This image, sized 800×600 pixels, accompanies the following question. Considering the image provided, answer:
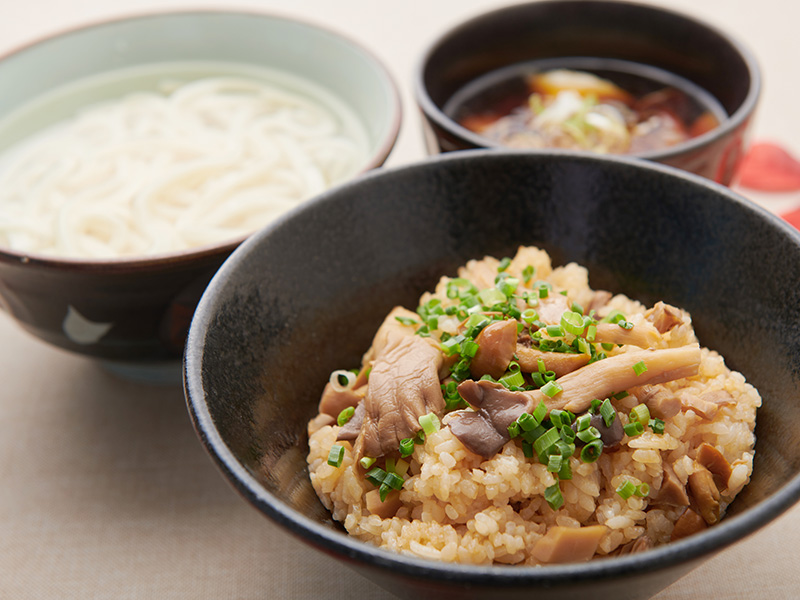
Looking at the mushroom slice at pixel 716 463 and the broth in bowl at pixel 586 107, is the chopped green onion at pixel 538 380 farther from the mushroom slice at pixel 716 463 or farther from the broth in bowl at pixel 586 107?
the broth in bowl at pixel 586 107

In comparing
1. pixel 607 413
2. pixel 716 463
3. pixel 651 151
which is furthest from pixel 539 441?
pixel 651 151

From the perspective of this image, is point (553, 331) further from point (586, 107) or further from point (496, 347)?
point (586, 107)

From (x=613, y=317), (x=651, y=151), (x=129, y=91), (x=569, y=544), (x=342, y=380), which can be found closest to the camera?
(x=569, y=544)

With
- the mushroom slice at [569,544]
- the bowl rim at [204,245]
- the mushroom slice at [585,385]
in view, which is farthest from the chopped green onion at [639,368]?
the bowl rim at [204,245]

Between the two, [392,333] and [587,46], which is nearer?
[392,333]

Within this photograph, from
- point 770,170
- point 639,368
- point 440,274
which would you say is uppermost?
point 639,368

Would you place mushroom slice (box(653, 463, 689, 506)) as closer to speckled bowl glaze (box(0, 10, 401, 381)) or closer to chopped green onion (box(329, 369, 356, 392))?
chopped green onion (box(329, 369, 356, 392))

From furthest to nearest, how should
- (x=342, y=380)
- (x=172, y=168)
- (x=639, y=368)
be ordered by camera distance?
1. (x=172, y=168)
2. (x=342, y=380)
3. (x=639, y=368)

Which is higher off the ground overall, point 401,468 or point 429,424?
point 429,424
